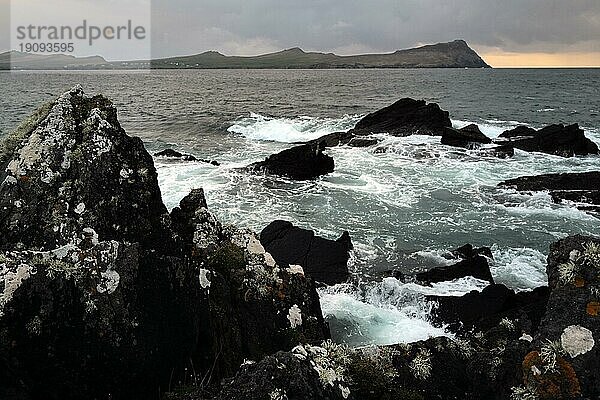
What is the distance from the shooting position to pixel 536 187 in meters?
24.0

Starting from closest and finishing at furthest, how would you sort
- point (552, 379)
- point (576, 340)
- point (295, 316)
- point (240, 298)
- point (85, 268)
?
point (552, 379)
point (576, 340)
point (85, 268)
point (240, 298)
point (295, 316)

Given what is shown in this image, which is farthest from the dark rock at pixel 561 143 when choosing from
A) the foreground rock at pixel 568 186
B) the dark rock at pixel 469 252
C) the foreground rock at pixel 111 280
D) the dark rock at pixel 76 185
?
the dark rock at pixel 76 185

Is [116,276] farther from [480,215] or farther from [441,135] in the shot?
[441,135]

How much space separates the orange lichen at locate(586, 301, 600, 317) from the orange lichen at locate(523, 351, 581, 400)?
24.7 inches

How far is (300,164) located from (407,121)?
18238 millimetres

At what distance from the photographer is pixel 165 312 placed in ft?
15.6

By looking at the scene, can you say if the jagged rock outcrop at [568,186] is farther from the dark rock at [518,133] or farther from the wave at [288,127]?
the wave at [288,127]

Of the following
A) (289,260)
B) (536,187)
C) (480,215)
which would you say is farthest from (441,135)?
(289,260)

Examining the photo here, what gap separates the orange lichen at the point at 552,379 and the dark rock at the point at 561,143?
3355cm

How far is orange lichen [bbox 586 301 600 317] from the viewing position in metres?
4.08

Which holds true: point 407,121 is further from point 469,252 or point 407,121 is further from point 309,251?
point 309,251

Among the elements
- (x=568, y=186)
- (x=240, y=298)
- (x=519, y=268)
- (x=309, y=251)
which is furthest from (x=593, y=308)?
(x=568, y=186)

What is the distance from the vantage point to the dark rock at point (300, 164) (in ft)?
90.3

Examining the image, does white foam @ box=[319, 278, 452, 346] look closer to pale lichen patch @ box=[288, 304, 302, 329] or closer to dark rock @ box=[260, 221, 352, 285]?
dark rock @ box=[260, 221, 352, 285]
